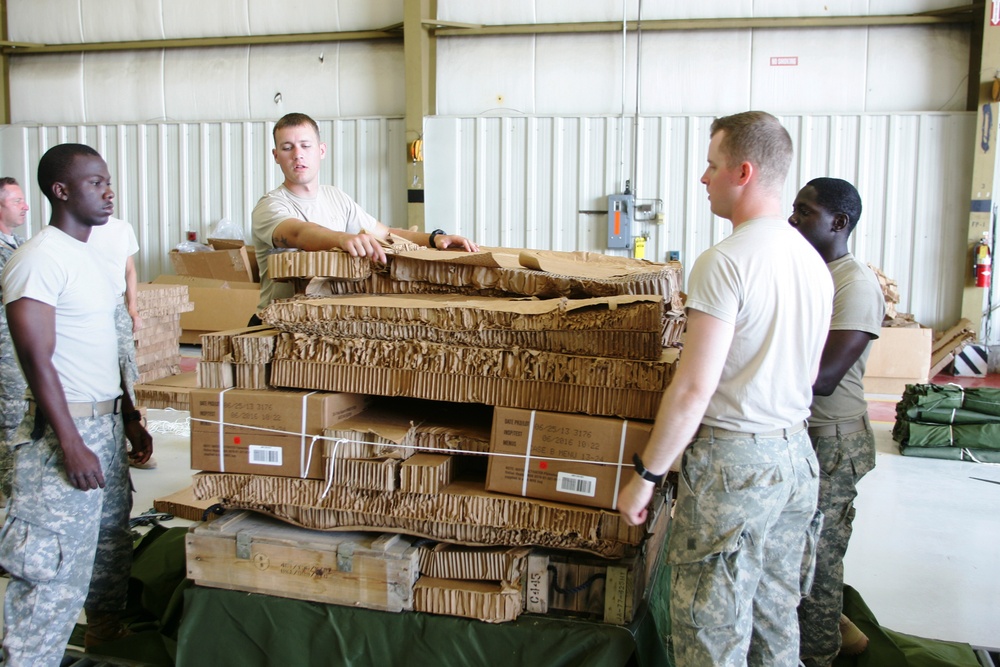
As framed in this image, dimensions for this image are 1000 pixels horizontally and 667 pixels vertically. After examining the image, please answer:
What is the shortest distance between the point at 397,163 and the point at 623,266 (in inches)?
263

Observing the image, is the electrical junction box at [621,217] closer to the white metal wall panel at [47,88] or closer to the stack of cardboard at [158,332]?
the stack of cardboard at [158,332]

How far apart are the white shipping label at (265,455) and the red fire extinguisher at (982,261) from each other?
26.2 ft

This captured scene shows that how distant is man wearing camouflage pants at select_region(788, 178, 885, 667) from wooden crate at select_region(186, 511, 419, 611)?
4.83ft

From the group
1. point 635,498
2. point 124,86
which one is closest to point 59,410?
point 635,498

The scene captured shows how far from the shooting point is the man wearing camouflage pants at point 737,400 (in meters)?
1.88

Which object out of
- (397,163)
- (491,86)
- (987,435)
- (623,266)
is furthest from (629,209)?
(623,266)

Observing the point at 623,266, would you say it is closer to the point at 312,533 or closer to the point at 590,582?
the point at 590,582

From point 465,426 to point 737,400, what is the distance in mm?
1002

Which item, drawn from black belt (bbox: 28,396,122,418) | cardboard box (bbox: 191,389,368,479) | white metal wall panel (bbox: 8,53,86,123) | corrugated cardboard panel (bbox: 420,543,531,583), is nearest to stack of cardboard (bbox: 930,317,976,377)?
corrugated cardboard panel (bbox: 420,543,531,583)

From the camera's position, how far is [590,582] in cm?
232

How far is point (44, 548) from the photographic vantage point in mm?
2385

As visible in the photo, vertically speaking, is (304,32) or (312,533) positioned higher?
(304,32)

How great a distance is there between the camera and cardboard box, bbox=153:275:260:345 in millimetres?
8586

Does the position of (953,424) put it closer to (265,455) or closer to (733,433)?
(733,433)
